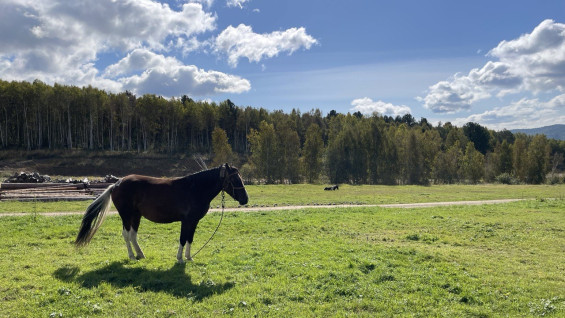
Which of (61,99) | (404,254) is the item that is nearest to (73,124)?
(61,99)

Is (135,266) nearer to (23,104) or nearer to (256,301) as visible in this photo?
(256,301)

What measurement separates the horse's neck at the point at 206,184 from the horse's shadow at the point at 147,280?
2038 mm

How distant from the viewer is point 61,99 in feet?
249

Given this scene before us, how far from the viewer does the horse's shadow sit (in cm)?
712

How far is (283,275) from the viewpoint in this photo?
811 centimetres

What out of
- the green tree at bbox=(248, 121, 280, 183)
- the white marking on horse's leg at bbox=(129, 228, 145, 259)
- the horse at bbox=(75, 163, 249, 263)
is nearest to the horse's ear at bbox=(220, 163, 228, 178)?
the horse at bbox=(75, 163, 249, 263)

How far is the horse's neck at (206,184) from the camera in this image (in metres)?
9.55

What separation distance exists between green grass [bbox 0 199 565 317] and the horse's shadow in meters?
0.02

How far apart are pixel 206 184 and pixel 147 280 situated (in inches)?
118

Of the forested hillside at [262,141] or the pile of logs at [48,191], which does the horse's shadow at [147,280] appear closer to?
the pile of logs at [48,191]

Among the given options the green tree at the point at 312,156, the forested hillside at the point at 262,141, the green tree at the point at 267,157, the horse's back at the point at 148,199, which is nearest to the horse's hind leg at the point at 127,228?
the horse's back at the point at 148,199

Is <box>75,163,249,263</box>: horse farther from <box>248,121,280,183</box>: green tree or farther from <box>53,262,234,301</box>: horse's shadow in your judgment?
<box>248,121,280,183</box>: green tree

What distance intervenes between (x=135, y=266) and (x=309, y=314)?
4874 millimetres


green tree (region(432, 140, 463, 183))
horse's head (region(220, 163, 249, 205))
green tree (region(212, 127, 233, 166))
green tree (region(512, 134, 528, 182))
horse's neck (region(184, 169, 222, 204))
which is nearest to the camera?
horse's neck (region(184, 169, 222, 204))
